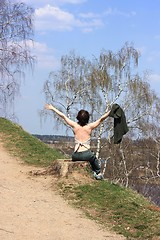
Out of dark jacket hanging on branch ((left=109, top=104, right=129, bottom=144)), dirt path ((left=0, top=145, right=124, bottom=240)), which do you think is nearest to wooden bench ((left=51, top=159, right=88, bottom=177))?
dirt path ((left=0, top=145, right=124, bottom=240))

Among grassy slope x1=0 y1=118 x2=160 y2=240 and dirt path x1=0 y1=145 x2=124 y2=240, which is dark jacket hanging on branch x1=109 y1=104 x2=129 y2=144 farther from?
dirt path x1=0 y1=145 x2=124 y2=240

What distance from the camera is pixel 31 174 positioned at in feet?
30.5

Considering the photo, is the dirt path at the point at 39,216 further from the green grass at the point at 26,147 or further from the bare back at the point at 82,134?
the green grass at the point at 26,147

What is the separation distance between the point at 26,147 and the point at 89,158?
446cm

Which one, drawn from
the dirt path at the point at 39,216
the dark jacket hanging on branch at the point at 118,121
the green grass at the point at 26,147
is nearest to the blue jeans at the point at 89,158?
the dark jacket hanging on branch at the point at 118,121

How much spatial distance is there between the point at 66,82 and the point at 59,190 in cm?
2055

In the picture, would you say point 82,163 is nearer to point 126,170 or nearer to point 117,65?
point 117,65

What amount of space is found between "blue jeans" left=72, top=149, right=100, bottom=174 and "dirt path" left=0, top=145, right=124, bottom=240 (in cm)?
70

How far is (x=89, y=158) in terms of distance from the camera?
8195 millimetres

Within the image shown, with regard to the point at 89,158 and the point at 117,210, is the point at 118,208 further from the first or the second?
the point at 89,158

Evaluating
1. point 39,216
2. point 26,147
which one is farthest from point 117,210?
point 26,147

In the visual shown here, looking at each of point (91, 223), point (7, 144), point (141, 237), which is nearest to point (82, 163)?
point (91, 223)

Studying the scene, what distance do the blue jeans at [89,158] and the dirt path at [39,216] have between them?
0.70 metres

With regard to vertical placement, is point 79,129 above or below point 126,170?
above
